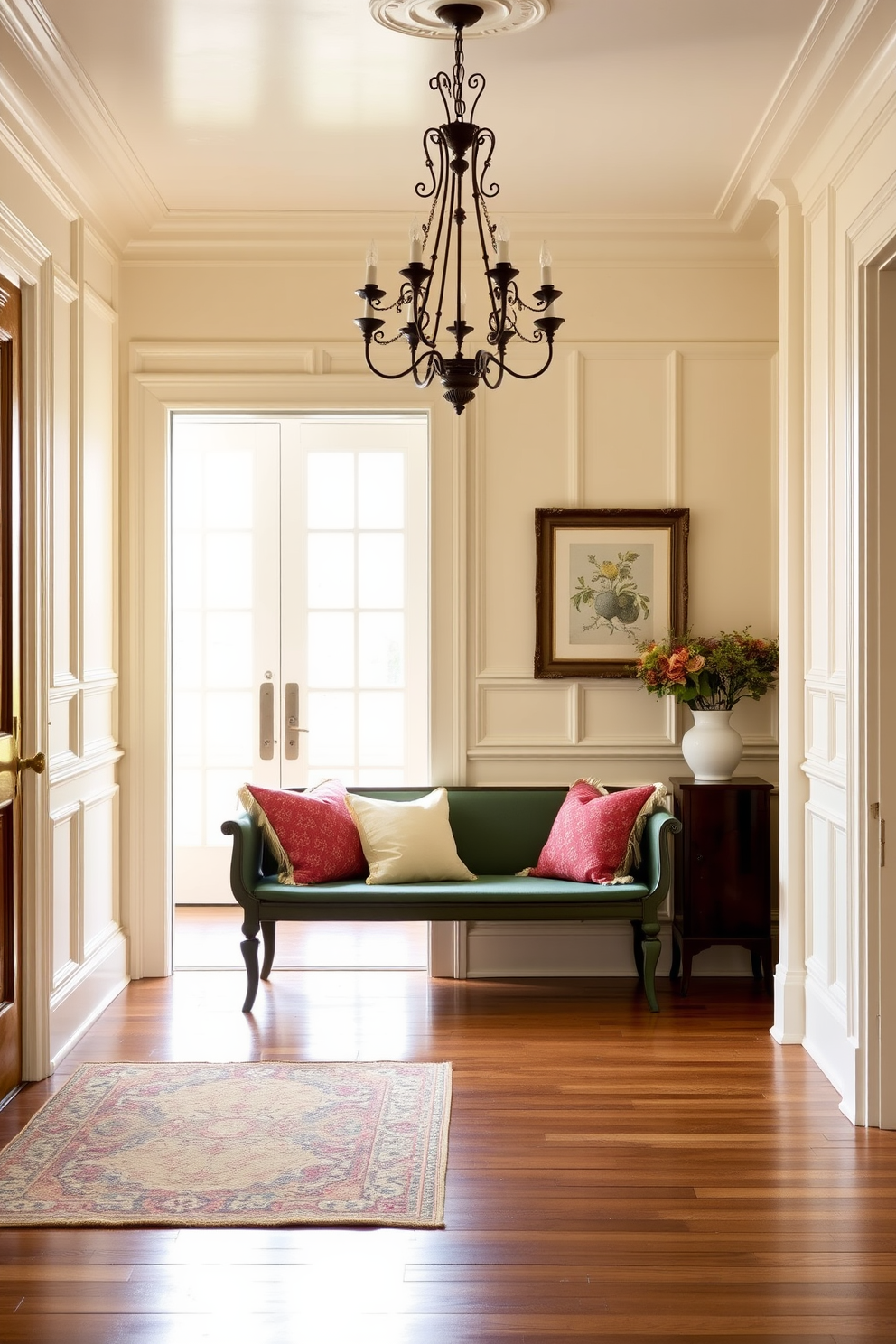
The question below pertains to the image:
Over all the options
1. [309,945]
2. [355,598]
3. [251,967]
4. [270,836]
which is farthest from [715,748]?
[355,598]

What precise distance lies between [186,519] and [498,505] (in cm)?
204

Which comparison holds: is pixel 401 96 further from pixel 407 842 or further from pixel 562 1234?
pixel 562 1234

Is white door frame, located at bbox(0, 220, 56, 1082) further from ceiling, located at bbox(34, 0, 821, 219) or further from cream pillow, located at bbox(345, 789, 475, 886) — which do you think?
cream pillow, located at bbox(345, 789, 475, 886)

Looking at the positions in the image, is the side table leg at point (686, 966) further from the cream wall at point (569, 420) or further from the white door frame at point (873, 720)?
the white door frame at point (873, 720)

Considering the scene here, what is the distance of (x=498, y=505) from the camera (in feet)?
16.8

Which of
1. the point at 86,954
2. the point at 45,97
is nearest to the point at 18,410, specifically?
the point at 45,97

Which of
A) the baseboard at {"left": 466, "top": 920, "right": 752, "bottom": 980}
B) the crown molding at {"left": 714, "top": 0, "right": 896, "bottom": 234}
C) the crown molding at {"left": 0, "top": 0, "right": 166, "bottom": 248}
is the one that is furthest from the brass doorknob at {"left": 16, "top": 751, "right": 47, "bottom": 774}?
the crown molding at {"left": 714, "top": 0, "right": 896, "bottom": 234}

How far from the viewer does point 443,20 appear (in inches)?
128

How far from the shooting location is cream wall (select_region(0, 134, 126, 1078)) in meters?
3.89

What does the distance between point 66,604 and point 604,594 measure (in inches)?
84.3

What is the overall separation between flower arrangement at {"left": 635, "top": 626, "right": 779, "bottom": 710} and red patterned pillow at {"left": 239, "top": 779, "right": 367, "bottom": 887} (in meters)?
1.34

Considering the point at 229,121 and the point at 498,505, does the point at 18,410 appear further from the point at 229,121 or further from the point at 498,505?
the point at 498,505

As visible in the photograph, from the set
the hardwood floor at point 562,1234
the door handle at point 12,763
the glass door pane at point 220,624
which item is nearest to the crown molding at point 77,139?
the glass door pane at point 220,624

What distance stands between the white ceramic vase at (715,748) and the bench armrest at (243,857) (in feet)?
5.77
